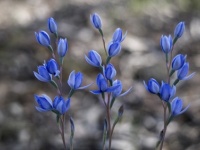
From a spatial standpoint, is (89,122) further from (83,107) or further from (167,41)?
(167,41)

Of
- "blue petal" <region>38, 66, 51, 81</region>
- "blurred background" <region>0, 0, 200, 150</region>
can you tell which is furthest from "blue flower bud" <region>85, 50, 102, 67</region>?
Result: "blurred background" <region>0, 0, 200, 150</region>

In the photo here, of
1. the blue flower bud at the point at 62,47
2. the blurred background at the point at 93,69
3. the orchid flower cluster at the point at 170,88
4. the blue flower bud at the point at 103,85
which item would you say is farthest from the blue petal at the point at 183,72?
the blurred background at the point at 93,69

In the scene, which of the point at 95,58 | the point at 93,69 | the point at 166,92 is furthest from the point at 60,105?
the point at 93,69

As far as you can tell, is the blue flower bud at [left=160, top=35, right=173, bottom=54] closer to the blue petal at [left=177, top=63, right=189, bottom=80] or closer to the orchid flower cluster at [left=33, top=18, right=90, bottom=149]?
the blue petal at [left=177, top=63, right=189, bottom=80]

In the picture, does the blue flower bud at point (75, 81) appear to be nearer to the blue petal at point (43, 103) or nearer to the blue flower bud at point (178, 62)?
the blue petal at point (43, 103)

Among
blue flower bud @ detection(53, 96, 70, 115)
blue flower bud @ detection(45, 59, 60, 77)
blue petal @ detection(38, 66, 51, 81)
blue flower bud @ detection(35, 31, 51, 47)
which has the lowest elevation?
blue flower bud @ detection(53, 96, 70, 115)

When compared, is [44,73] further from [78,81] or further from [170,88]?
[170,88]
